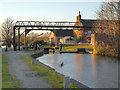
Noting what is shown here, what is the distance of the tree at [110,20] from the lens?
30.0 m

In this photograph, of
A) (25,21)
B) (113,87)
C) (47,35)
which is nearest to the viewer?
(113,87)

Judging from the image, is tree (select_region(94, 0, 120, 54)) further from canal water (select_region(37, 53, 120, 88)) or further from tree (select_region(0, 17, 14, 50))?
tree (select_region(0, 17, 14, 50))

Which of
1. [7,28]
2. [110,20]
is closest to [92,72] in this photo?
[110,20]

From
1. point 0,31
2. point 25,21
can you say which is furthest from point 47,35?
point 25,21

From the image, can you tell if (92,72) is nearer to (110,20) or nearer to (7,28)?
(110,20)

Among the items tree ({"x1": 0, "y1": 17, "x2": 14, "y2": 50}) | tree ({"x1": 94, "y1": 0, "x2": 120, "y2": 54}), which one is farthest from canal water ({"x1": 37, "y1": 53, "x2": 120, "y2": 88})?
tree ({"x1": 0, "y1": 17, "x2": 14, "y2": 50})

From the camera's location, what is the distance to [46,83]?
9492 mm

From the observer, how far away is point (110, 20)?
31188 mm

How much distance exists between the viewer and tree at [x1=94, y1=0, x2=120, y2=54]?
98.5 feet

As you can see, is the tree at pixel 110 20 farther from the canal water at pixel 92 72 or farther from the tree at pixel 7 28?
the tree at pixel 7 28

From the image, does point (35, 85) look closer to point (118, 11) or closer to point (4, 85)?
point (4, 85)

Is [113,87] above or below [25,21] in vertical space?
below

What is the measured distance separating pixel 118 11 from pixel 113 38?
4.34 meters

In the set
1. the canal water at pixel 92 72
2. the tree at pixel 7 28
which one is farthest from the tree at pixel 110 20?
the tree at pixel 7 28
